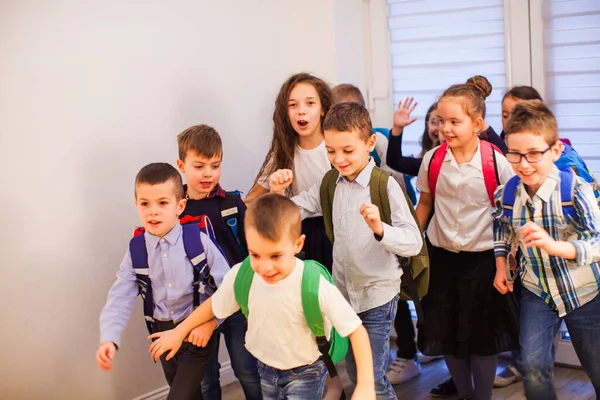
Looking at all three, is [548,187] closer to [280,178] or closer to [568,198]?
[568,198]

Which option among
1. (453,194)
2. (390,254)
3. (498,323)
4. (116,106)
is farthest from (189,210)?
(498,323)

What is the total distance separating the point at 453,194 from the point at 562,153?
1.51 ft

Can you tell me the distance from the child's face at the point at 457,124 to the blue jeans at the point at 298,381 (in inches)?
43.9

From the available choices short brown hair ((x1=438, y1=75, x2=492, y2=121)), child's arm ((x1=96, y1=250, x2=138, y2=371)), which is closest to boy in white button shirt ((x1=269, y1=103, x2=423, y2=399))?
short brown hair ((x1=438, y1=75, x2=492, y2=121))

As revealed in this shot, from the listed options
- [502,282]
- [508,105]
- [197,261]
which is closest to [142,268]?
[197,261]

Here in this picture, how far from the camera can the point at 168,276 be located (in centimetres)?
271

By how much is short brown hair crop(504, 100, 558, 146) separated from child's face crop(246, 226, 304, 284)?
969 mm

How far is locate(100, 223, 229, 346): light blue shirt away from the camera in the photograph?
2.70 meters

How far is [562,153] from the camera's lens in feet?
9.16

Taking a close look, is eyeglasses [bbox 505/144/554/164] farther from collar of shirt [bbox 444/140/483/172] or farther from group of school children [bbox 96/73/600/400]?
collar of shirt [bbox 444/140/483/172]

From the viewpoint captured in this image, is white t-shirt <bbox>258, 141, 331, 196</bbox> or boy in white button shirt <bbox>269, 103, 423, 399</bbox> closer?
boy in white button shirt <bbox>269, 103, 423, 399</bbox>

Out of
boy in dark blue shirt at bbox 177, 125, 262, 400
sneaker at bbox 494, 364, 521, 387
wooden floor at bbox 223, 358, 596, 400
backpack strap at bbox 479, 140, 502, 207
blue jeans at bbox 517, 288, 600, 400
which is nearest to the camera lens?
blue jeans at bbox 517, 288, 600, 400

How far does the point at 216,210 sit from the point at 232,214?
7 centimetres

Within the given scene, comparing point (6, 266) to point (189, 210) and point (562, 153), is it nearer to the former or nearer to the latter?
point (189, 210)
